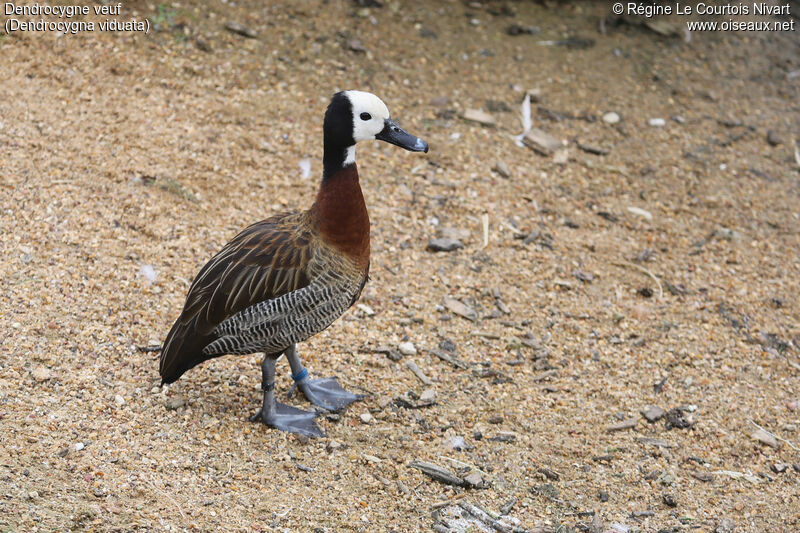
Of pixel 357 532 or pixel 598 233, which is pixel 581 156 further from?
pixel 357 532

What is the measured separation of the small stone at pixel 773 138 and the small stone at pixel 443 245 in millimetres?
3891

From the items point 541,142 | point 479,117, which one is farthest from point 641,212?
point 479,117

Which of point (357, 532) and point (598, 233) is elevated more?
point (598, 233)

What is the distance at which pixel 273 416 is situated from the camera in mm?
4637

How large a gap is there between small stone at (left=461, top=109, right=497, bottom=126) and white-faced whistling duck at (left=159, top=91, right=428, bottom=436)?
3.27 meters

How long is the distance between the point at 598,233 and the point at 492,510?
3.29 m

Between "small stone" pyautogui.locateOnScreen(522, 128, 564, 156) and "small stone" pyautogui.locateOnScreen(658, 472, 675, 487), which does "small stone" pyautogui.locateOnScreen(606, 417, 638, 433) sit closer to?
"small stone" pyautogui.locateOnScreen(658, 472, 675, 487)

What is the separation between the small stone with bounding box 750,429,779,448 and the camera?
496 centimetres

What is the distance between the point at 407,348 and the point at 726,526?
7.06 feet

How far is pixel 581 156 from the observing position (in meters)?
A: 7.70

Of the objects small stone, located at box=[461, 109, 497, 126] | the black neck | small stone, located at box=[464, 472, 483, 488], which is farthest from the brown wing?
small stone, located at box=[461, 109, 497, 126]

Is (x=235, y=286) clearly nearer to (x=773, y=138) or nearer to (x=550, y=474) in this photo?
(x=550, y=474)

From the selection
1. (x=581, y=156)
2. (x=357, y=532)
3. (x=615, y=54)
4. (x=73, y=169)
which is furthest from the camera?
(x=615, y=54)

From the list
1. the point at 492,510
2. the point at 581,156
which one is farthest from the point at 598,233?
the point at 492,510
